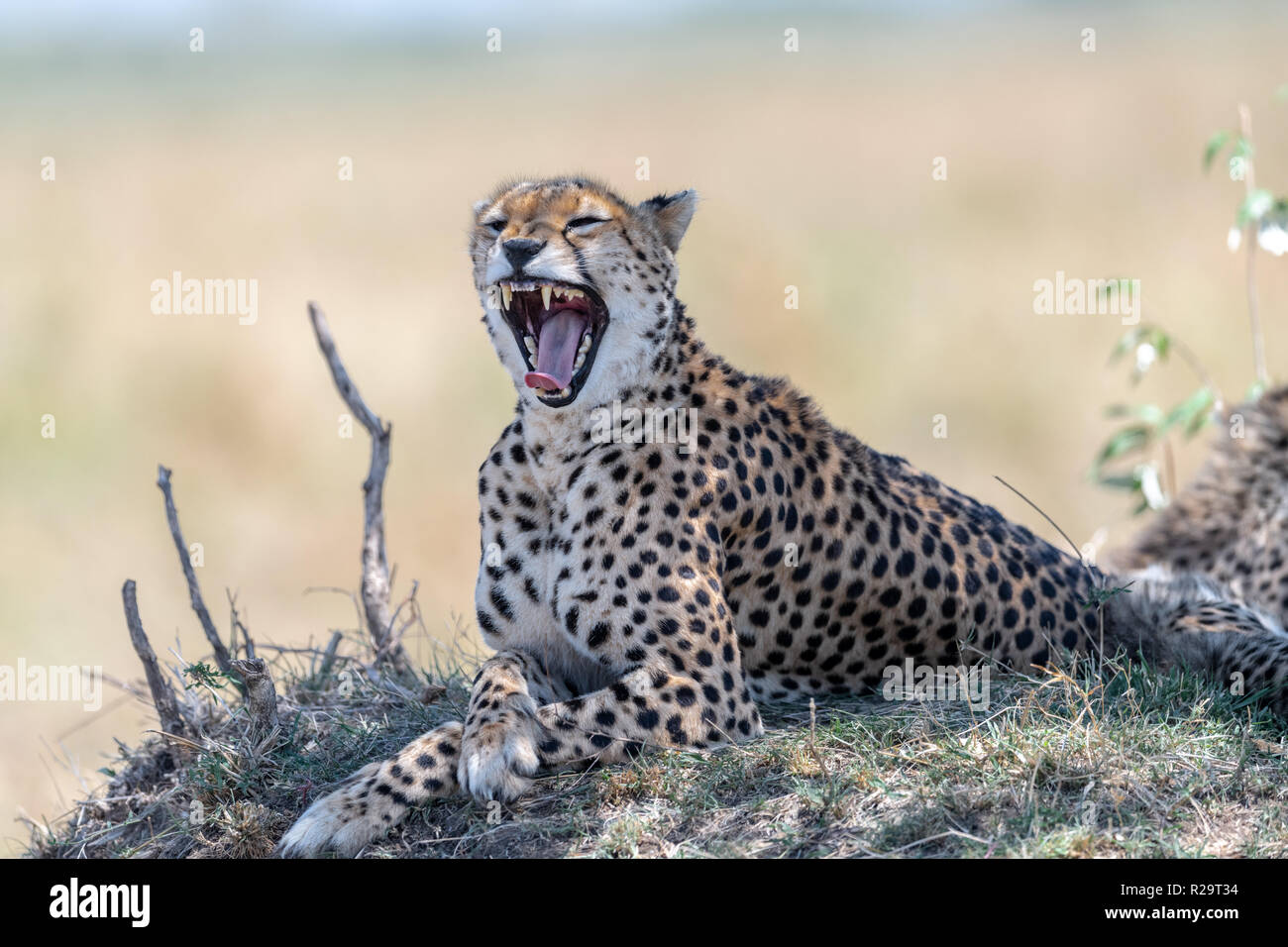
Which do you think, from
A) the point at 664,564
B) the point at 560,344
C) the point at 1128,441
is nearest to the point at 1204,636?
the point at 664,564

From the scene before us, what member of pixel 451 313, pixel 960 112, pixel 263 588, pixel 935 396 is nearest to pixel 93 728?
pixel 263 588

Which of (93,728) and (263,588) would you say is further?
(263,588)

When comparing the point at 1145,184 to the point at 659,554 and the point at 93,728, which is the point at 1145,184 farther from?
the point at 659,554

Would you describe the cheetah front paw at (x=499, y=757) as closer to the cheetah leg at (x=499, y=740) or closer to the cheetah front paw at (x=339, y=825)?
the cheetah leg at (x=499, y=740)

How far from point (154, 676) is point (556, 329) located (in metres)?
1.95

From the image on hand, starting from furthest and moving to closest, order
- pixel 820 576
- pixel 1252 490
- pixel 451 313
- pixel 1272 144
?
pixel 1272 144 < pixel 451 313 < pixel 1252 490 < pixel 820 576

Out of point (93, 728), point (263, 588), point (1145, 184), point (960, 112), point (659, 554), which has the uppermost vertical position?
point (960, 112)

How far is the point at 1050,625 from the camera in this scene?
558 centimetres

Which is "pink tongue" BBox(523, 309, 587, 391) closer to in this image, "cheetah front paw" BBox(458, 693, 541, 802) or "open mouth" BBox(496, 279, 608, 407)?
"open mouth" BBox(496, 279, 608, 407)

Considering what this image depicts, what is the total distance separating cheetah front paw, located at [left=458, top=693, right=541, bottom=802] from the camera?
15.3 feet

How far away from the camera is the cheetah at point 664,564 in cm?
484

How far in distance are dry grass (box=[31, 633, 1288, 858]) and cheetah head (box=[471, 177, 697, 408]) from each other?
1.28 m

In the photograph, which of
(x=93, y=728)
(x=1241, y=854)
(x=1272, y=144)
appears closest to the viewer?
(x=1241, y=854)

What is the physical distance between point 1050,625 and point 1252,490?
2787mm
